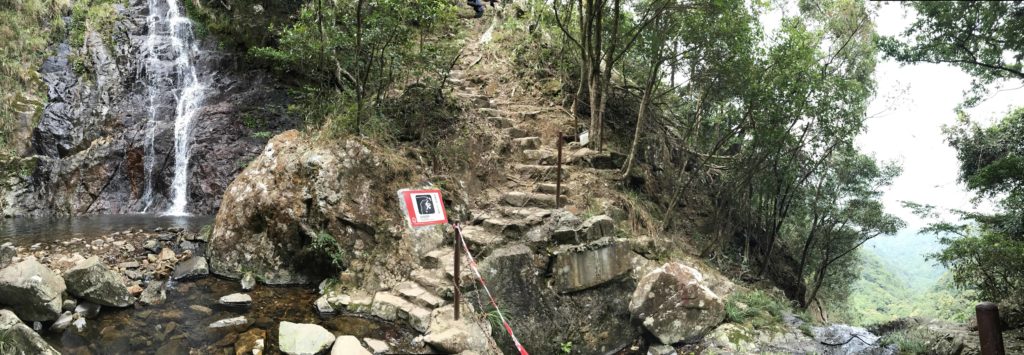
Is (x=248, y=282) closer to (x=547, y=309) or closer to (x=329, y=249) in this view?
(x=329, y=249)

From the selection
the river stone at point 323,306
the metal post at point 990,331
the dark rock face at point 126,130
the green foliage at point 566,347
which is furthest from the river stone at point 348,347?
the dark rock face at point 126,130

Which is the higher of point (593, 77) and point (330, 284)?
point (593, 77)

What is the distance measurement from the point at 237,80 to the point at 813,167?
51.7 ft

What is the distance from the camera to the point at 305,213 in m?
7.09

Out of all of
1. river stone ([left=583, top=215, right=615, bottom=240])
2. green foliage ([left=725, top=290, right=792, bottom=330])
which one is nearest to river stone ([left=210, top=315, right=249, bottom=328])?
river stone ([left=583, top=215, right=615, bottom=240])

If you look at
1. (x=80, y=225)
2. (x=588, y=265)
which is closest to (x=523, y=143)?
(x=588, y=265)

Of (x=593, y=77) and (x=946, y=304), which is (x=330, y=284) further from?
(x=946, y=304)

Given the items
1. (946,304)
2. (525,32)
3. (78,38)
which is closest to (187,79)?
(78,38)

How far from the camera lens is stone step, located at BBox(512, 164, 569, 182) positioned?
863 centimetres

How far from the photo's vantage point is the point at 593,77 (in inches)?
362

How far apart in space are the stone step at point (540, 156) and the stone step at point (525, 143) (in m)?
0.14

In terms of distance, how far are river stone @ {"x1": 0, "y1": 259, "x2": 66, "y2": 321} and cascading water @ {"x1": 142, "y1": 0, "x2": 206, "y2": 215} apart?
7536 millimetres

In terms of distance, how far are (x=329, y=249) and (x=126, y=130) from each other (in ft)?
34.8

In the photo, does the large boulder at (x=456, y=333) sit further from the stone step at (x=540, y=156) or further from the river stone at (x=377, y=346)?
the stone step at (x=540, y=156)
